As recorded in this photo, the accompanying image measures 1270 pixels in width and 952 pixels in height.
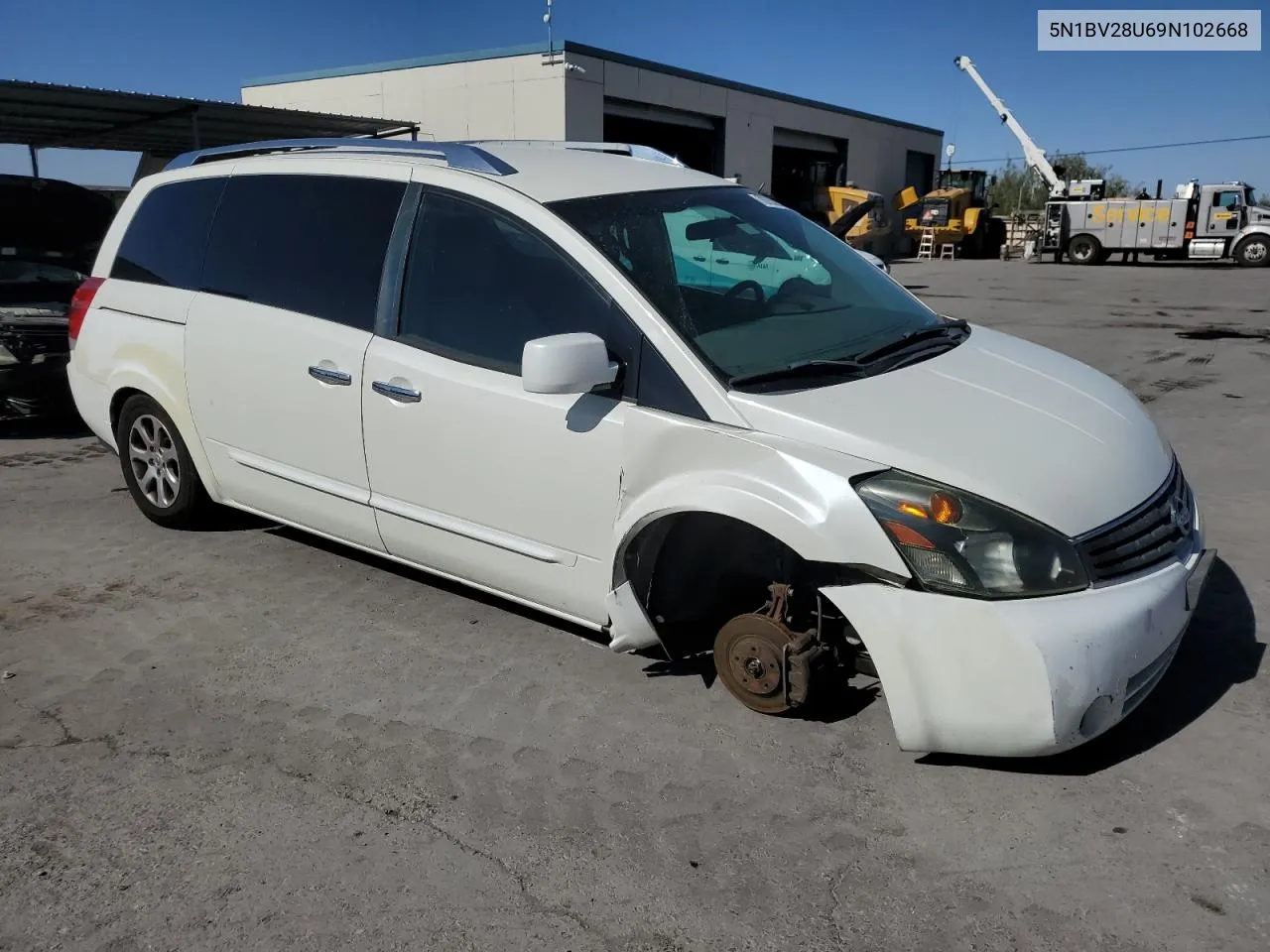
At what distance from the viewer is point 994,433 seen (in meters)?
2.94

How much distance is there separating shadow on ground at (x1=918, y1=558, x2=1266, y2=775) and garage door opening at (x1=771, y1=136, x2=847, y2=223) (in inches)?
1276

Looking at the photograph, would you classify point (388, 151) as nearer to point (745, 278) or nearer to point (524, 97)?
point (745, 278)

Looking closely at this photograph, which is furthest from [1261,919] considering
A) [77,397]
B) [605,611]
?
[77,397]

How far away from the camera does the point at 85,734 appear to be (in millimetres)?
3234

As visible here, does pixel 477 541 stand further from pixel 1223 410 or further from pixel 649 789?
pixel 1223 410

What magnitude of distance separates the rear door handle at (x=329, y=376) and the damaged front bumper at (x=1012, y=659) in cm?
208

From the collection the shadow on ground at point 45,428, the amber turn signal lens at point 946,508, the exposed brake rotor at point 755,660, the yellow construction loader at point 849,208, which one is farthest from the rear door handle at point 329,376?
the yellow construction loader at point 849,208

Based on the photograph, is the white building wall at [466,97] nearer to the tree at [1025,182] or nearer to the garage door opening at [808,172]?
the garage door opening at [808,172]

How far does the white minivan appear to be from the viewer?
2.69 m

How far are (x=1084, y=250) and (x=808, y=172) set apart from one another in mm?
9907

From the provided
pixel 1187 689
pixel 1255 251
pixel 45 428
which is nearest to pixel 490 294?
pixel 1187 689

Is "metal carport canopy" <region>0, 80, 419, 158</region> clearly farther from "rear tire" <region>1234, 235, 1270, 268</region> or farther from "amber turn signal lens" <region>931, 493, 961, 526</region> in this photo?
"rear tire" <region>1234, 235, 1270, 268</region>

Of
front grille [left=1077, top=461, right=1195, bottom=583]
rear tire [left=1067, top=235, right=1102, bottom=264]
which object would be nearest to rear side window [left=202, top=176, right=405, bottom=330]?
front grille [left=1077, top=461, right=1195, bottom=583]

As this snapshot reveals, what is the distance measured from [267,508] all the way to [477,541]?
1372mm
